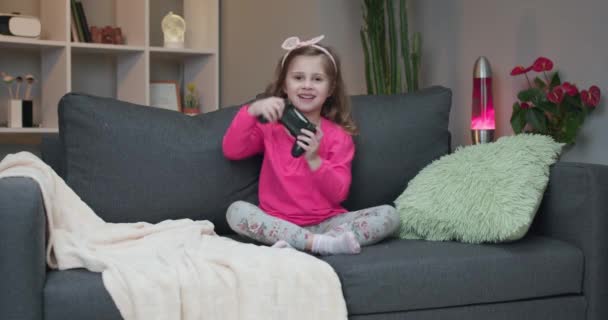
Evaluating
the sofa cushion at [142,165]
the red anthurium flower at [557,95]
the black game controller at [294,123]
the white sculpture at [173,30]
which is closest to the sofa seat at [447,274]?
the black game controller at [294,123]

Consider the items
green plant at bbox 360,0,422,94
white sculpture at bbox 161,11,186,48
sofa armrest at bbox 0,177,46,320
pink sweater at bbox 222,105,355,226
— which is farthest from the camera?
white sculpture at bbox 161,11,186,48

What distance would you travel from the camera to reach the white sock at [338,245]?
6.69 ft

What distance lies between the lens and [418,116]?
8.54 feet

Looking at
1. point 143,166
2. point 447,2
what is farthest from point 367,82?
point 143,166

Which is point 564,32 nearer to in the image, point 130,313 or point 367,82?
point 367,82

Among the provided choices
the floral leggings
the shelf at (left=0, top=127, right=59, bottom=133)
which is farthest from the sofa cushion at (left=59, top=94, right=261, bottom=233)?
the shelf at (left=0, top=127, right=59, bottom=133)

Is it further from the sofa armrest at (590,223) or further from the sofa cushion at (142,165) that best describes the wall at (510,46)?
the sofa cushion at (142,165)

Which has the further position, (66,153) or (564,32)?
(564,32)

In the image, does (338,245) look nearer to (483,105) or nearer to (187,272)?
(187,272)

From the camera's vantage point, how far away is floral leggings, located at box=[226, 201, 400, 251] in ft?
6.95

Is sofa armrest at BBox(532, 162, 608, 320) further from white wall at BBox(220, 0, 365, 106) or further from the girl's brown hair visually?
white wall at BBox(220, 0, 365, 106)

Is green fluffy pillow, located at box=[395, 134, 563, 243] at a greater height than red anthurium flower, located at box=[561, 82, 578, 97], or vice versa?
red anthurium flower, located at box=[561, 82, 578, 97]

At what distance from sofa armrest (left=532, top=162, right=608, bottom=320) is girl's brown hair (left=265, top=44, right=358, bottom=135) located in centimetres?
67

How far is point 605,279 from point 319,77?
100cm
